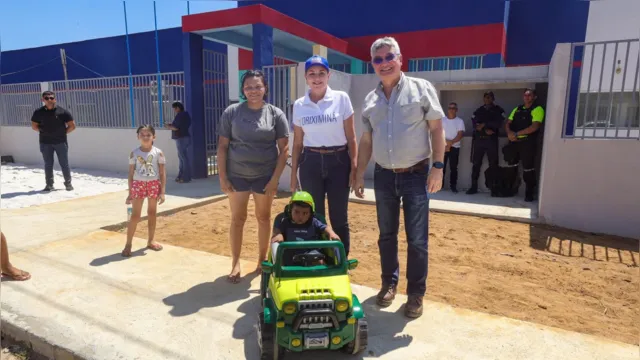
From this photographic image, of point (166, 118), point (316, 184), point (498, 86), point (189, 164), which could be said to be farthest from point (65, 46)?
point (316, 184)

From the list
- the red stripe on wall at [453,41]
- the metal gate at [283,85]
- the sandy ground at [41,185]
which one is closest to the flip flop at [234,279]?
the metal gate at [283,85]

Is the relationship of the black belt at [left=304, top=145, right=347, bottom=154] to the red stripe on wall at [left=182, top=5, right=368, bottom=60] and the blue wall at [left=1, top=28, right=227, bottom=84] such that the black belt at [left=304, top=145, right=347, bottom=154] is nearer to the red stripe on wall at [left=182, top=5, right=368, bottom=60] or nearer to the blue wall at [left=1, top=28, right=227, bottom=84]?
the red stripe on wall at [left=182, top=5, right=368, bottom=60]

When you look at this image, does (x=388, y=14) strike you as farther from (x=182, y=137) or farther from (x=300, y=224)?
(x=300, y=224)

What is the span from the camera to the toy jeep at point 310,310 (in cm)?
229

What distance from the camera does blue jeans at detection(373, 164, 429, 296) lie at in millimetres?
2996

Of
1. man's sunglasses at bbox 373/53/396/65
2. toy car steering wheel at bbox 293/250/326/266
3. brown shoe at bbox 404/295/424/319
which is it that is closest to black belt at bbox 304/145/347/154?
man's sunglasses at bbox 373/53/396/65

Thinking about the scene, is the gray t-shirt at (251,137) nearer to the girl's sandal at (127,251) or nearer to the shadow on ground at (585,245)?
the girl's sandal at (127,251)

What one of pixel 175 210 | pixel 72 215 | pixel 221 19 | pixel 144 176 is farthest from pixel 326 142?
pixel 221 19

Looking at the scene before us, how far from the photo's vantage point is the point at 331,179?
3.37 m

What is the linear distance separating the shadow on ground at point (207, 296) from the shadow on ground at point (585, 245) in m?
3.71

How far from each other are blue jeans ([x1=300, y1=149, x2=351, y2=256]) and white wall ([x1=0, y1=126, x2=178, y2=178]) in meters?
7.97

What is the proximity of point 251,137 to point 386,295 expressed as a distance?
68.0 inches

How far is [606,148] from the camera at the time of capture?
550cm

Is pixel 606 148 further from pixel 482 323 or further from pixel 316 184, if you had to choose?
pixel 316 184
